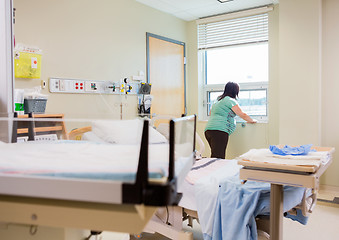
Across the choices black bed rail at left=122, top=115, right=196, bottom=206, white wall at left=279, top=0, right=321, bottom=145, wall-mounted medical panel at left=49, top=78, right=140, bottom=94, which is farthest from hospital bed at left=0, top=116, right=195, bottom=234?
white wall at left=279, top=0, right=321, bottom=145

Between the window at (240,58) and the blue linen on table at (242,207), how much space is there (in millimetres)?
2893

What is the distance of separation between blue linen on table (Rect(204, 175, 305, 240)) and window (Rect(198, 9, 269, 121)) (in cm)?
289

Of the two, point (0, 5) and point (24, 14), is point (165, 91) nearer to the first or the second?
point (24, 14)

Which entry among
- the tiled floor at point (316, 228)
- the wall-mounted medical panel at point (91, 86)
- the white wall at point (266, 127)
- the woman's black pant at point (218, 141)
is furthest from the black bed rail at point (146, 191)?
the white wall at point (266, 127)

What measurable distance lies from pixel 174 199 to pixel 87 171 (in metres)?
0.24

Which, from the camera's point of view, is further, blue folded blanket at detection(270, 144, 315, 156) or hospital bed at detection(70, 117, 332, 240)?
hospital bed at detection(70, 117, 332, 240)

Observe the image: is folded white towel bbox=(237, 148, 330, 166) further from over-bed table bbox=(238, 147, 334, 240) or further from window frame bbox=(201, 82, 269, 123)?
window frame bbox=(201, 82, 269, 123)

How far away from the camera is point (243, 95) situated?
4.84 metres

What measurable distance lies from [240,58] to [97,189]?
175 inches

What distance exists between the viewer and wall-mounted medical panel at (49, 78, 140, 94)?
3143 mm

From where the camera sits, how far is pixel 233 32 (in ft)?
15.6

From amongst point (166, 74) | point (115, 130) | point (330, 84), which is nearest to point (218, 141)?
point (166, 74)

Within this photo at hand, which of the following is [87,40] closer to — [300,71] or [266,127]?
[300,71]

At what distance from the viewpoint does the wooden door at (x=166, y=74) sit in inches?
175
